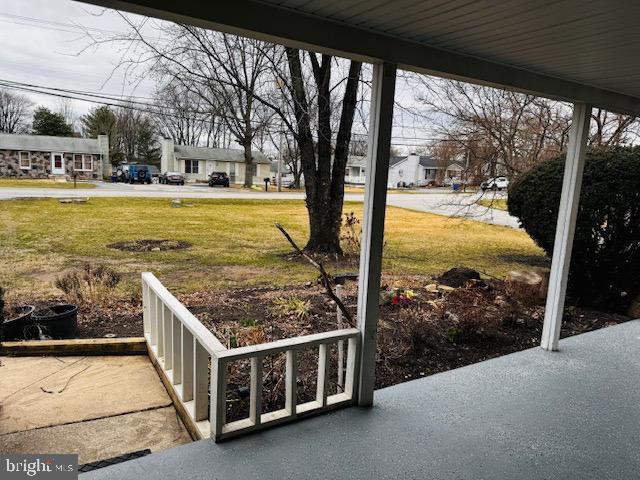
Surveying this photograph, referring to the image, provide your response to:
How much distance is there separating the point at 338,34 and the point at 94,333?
322 cm

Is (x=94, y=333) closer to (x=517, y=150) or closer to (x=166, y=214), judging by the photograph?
(x=166, y=214)

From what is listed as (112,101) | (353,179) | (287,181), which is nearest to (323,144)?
(353,179)

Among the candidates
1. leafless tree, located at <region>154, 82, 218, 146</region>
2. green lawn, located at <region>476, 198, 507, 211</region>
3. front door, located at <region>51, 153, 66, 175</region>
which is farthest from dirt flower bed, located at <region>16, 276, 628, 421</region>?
green lawn, located at <region>476, 198, 507, 211</region>

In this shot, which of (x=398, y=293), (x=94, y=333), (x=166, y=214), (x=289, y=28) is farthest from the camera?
(x=166, y=214)

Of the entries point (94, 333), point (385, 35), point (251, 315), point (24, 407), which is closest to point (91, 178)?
point (94, 333)

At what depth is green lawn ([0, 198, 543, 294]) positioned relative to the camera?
17.8 ft

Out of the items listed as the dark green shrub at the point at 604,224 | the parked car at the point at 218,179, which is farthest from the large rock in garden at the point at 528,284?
the parked car at the point at 218,179

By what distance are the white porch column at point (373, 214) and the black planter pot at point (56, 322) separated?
8.41 feet

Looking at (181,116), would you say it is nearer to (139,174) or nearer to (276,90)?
(139,174)

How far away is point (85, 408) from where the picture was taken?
7.91 ft

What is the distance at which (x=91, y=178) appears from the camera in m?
4.63

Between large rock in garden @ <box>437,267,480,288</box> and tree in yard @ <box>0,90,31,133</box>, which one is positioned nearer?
tree in yard @ <box>0,90,31,133</box>

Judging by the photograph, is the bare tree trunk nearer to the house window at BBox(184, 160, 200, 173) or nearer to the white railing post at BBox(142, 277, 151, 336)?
the house window at BBox(184, 160, 200, 173)

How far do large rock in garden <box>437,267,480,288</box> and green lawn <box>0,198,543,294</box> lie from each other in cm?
85
